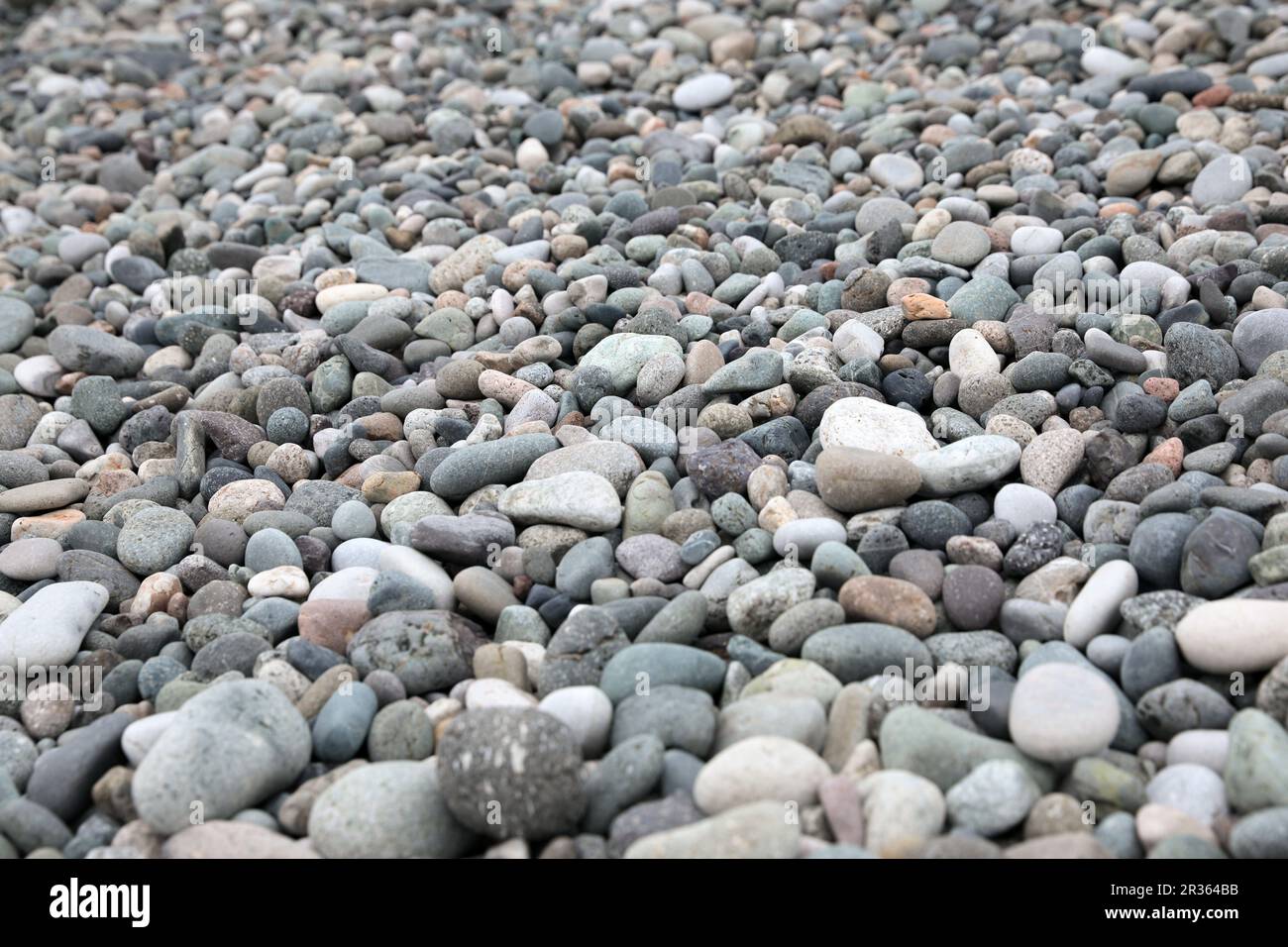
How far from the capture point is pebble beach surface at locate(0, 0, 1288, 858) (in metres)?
2.66

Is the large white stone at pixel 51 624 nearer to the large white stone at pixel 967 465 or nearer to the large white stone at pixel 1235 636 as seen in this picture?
the large white stone at pixel 967 465

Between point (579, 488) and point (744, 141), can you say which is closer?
point (579, 488)

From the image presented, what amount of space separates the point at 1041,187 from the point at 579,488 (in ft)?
10.1

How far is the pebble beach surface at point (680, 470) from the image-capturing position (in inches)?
105

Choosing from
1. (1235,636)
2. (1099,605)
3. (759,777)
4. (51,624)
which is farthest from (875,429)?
(51,624)

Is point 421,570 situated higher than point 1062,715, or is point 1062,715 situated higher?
point 1062,715

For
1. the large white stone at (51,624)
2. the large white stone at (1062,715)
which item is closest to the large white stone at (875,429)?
the large white stone at (1062,715)

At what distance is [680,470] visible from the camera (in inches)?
155

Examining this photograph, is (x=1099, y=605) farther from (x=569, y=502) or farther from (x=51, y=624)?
(x=51, y=624)

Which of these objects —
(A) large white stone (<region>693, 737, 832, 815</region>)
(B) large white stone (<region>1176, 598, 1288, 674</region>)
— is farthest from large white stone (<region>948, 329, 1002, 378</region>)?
(A) large white stone (<region>693, 737, 832, 815</region>)

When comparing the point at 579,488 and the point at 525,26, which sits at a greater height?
the point at 525,26

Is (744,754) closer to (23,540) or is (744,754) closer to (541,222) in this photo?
(23,540)

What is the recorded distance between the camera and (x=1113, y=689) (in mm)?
2855

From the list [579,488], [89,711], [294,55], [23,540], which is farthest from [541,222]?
[294,55]
